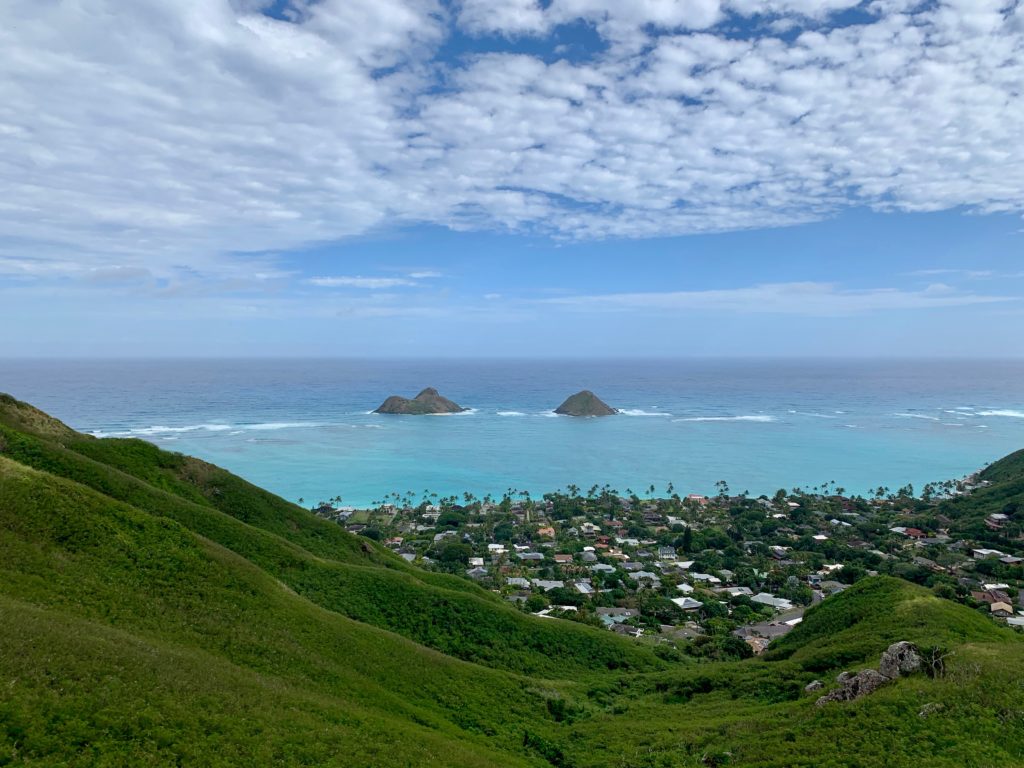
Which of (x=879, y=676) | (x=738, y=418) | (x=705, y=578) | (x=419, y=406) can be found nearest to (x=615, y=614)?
(x=705, y=578)

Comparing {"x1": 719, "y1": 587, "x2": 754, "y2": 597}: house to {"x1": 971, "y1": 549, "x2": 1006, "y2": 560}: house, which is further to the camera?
{"x1": 971, "y1": 549, "x2": 1006, "y2": 560}: house

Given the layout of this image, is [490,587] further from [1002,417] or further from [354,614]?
[1002,417]

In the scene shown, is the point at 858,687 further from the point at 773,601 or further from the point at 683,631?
the point at 773,601

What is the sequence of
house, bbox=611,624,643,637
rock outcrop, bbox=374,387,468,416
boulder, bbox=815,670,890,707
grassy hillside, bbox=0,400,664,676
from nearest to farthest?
boulder, bbox=815,670,890,707, grassy hillside, bbox=0,400,664,676, house, bbox=611,624,643,637, rock outcrop, bbox=374,387,468,416

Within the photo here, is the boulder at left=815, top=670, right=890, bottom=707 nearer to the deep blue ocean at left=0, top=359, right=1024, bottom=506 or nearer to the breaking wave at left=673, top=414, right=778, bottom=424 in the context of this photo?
the deep blue ocean at left=0, top=359, right=1024, bottom=506

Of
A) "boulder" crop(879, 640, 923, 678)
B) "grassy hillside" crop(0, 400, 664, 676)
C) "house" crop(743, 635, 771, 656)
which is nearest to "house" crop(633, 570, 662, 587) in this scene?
"house" crop(743, 635, 771, 656)

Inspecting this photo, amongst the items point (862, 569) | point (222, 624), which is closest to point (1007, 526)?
point (862, 569)

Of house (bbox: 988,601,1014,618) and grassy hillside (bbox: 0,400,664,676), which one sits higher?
grassy hillside (bbox: 0,400,664,676)
